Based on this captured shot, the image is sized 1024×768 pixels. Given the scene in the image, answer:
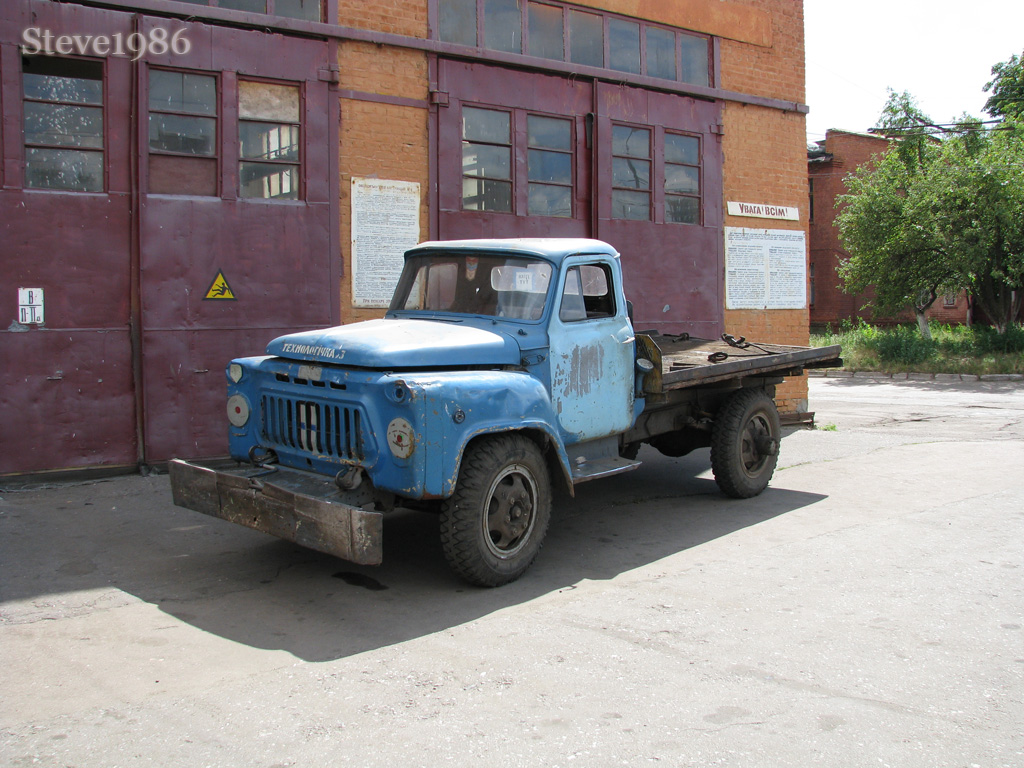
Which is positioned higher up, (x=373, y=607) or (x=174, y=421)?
(x=174, y=421)

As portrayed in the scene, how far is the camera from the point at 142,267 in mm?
8344

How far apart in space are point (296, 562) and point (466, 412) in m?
1.76

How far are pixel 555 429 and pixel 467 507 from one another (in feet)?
2.94

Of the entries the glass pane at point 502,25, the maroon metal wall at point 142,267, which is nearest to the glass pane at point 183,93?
the maroon metal wall at point 142,267

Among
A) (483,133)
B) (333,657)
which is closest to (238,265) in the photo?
(483,133)

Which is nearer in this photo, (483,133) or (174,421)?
(174,421)

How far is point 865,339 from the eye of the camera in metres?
25.8

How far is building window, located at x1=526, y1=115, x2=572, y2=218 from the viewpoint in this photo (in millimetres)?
10742

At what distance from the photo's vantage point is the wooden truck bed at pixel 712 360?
666 centimetres

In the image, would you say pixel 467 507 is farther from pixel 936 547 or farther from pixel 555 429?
pixel 936 547

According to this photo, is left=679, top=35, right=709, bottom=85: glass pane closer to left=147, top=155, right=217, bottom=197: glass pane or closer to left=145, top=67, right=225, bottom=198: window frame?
left=145, top=67, right=225, bottom=198: window frame

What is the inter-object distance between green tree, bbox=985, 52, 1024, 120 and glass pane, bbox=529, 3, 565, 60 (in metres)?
29.2

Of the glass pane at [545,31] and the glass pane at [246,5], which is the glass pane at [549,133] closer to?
the glass pane at [545,31]

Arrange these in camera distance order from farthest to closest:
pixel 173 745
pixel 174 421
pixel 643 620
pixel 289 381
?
pixel 174 421 → pixel 289 381 → pixel 643 620 → pixel 173 745
